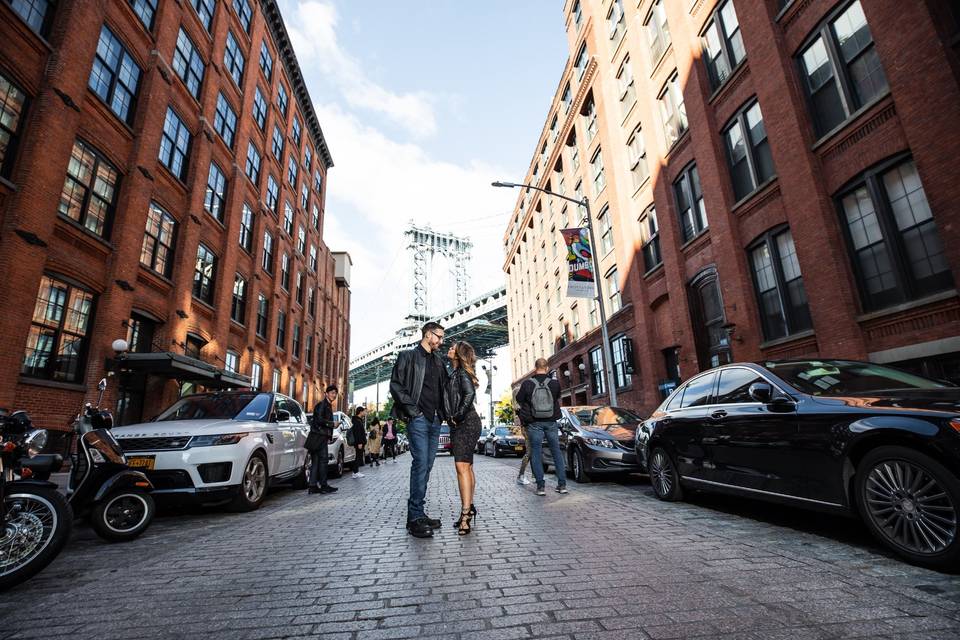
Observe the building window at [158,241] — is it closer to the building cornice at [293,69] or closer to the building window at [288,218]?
the building window at [288,218]

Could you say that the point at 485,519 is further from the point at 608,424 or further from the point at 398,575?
the point at 608,424

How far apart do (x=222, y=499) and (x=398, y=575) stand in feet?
12.4

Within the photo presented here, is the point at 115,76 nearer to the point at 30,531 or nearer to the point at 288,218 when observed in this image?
the point at 30,531

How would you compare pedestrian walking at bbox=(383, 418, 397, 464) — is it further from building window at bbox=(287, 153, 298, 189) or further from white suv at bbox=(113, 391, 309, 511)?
building window at bbox=(287, 153, 298, 189)

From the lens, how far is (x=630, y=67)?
1942cm

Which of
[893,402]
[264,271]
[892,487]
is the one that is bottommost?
[892,487]

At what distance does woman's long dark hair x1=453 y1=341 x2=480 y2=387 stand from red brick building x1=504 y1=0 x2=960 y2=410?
812 centimetres

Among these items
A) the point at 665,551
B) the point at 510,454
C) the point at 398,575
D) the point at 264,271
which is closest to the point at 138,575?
the point at 398,575

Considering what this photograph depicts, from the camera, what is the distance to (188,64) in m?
16.4

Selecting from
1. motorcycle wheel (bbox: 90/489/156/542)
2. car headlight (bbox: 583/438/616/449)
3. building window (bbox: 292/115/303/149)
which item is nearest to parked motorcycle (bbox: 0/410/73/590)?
motorcycle wheel (bbox: 90/489/156/542)

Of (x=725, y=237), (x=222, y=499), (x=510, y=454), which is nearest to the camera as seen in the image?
(x=222, y=499)

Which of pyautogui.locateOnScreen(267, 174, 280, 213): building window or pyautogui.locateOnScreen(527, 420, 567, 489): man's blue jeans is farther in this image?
pyautogui.locateOnScreen(267, 174, 280, 213): building window

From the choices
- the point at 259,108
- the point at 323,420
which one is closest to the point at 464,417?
the point at 323,420

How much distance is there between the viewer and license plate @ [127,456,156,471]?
559 centimetres
